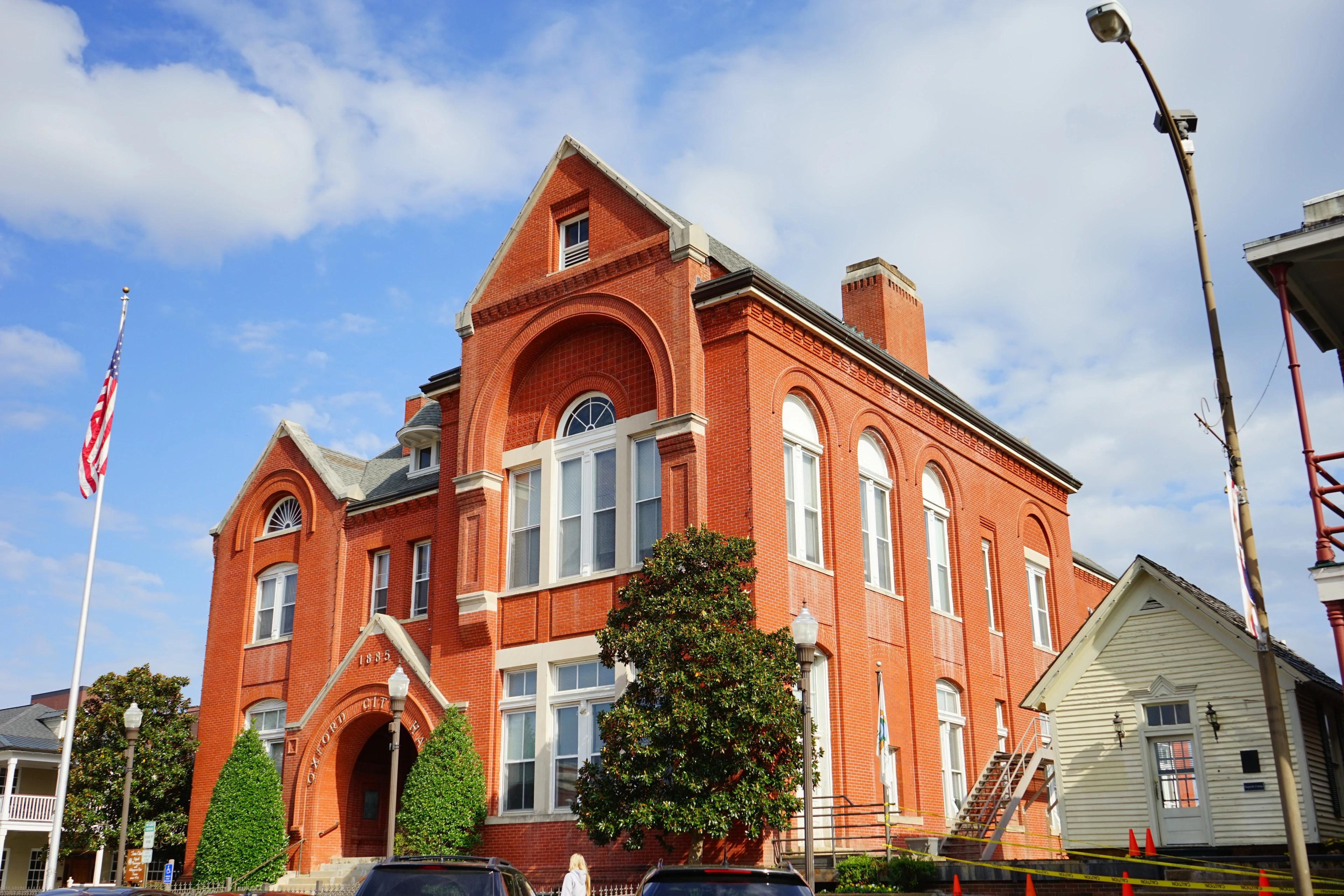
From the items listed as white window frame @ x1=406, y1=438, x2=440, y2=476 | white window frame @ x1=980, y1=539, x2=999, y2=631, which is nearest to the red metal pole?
white window frame @ x1=980, y1=539, x2=999, y2=631

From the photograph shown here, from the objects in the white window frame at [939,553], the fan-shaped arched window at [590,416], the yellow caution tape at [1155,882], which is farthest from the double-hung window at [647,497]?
the yellow caution tape at [1155,882]

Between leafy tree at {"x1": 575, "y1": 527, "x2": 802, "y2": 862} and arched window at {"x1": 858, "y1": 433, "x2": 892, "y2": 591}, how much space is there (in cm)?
723

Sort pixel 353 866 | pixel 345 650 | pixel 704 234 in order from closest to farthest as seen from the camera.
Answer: pixel 704 234
pixel 353 866
pixel 345 650

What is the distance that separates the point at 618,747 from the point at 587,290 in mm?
10909

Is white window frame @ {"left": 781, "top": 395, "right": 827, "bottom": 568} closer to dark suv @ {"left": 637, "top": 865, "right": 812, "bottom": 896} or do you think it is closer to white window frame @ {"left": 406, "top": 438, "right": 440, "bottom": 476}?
white window frame @ {"left": 406, "top": 438, "right": 440, "bottom": 476}

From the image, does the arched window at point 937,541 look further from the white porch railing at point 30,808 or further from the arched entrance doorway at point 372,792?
the white porch railing at point 30,808

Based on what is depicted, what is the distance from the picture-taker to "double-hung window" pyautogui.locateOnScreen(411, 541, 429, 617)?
31.1m

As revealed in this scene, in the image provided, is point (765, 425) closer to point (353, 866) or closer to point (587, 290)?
point (587, 290)

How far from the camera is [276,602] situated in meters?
34.3

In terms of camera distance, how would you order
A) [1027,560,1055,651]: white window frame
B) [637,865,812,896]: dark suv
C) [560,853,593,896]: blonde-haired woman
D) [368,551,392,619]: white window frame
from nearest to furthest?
1. [637,865,812,896]: dark suv
2. [560,853,593,896]: blonde-haired woman
3. [368,551,392,619]: white window frame
4. [1027,560,1055,651]: white window frame

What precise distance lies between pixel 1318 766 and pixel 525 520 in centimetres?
1670

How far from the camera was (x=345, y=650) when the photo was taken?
104 feet

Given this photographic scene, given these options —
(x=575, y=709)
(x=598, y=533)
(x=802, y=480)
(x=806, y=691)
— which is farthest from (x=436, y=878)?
(x=802, y=480)

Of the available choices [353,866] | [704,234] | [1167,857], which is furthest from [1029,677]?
[353,866]
